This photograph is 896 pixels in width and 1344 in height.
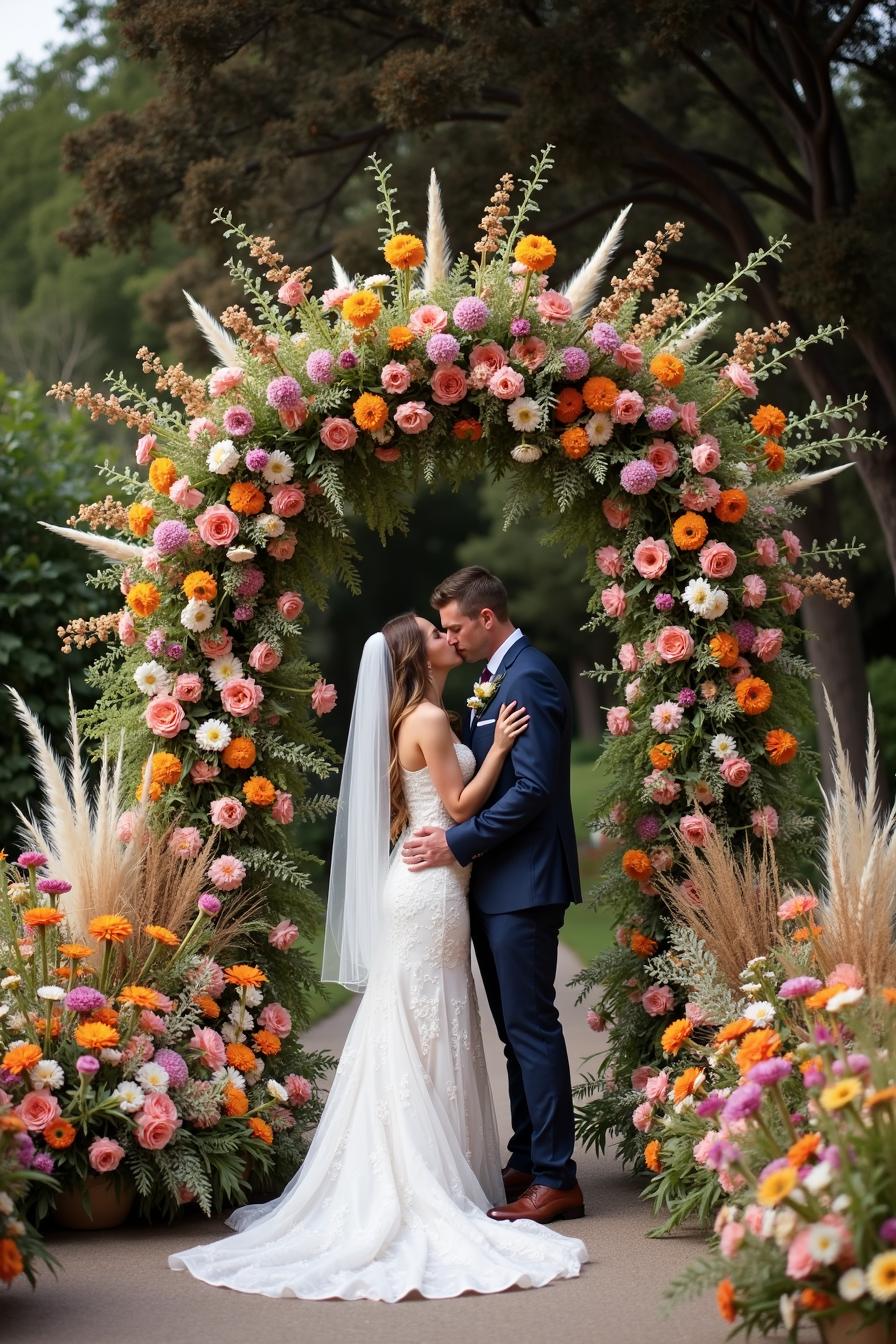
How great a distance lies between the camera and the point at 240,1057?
17.8 feet

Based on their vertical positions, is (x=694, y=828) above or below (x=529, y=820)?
below

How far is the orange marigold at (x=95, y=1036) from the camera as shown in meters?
4.89

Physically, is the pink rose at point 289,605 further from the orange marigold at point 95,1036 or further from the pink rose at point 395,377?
the orange marigold at point 95,1036

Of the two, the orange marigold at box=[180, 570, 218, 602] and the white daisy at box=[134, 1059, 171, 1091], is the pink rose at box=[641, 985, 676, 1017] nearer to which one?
the white daisy at box=[134, 1059, 171, 1091]

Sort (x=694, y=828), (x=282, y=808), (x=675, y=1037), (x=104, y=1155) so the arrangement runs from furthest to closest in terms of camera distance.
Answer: (x=282, y=808)
(x=694, y=828)
(x=675, y=1037)
(x=104, y=1155)

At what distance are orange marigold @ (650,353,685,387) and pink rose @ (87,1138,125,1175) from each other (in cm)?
328

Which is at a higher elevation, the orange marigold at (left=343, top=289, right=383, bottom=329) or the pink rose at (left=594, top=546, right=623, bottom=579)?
the orange marigold at (left=343, top=289, right=383, bottom=329)

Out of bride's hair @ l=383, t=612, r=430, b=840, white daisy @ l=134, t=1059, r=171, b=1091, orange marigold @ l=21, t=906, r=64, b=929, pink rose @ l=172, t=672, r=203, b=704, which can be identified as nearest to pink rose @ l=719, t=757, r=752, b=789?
bride's hair @ l=383, t=612, r=430, b=840

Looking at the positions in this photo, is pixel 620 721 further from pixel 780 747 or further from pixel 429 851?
pixel 429 851

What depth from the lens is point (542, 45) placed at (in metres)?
9.34

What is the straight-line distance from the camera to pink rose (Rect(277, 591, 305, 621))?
584 centimetres

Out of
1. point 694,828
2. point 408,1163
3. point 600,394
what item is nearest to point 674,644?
point 694,828

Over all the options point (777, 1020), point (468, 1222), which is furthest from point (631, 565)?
point (468, 1222)

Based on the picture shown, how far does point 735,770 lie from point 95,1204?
266cm
